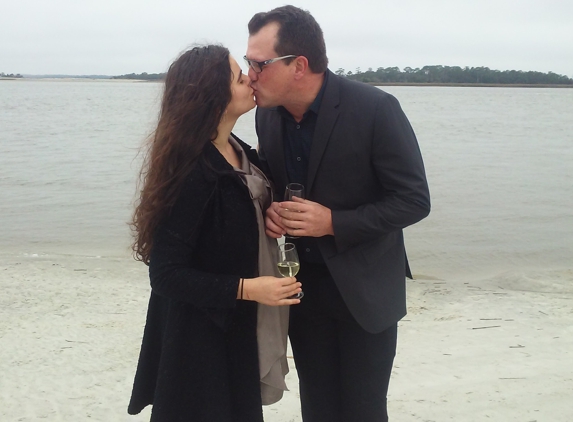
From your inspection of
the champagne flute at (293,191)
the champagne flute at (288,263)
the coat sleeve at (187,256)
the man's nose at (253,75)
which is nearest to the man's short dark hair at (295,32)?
the man's nose at (253,75)

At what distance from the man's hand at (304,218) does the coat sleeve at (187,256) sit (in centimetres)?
36

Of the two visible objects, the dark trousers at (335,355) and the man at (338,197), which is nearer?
the man at (338,197)

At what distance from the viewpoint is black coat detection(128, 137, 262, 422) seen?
236cm

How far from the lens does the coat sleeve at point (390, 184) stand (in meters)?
2.63

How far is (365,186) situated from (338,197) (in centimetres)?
14

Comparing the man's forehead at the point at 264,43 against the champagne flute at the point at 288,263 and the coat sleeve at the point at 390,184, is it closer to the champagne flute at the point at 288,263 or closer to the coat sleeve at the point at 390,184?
the coat sleeve at the point at 390,184

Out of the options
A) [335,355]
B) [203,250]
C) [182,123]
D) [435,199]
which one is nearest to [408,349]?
[335,355]

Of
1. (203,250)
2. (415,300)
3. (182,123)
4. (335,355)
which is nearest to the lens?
(182,123)

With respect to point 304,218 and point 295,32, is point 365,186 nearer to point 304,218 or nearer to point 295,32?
point 304,218

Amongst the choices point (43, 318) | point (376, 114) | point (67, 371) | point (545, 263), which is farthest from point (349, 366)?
point (545, 263)

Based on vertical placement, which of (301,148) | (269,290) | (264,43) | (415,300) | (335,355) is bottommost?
(415,300)

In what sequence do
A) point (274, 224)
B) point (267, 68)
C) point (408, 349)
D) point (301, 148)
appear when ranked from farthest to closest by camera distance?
1. point (408, 349)
2. point (301, 148)
3. point (267, 68)
4. point (274, 224)

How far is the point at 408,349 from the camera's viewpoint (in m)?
5.61

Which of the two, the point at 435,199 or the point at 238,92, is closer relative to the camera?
the point at 238,92
